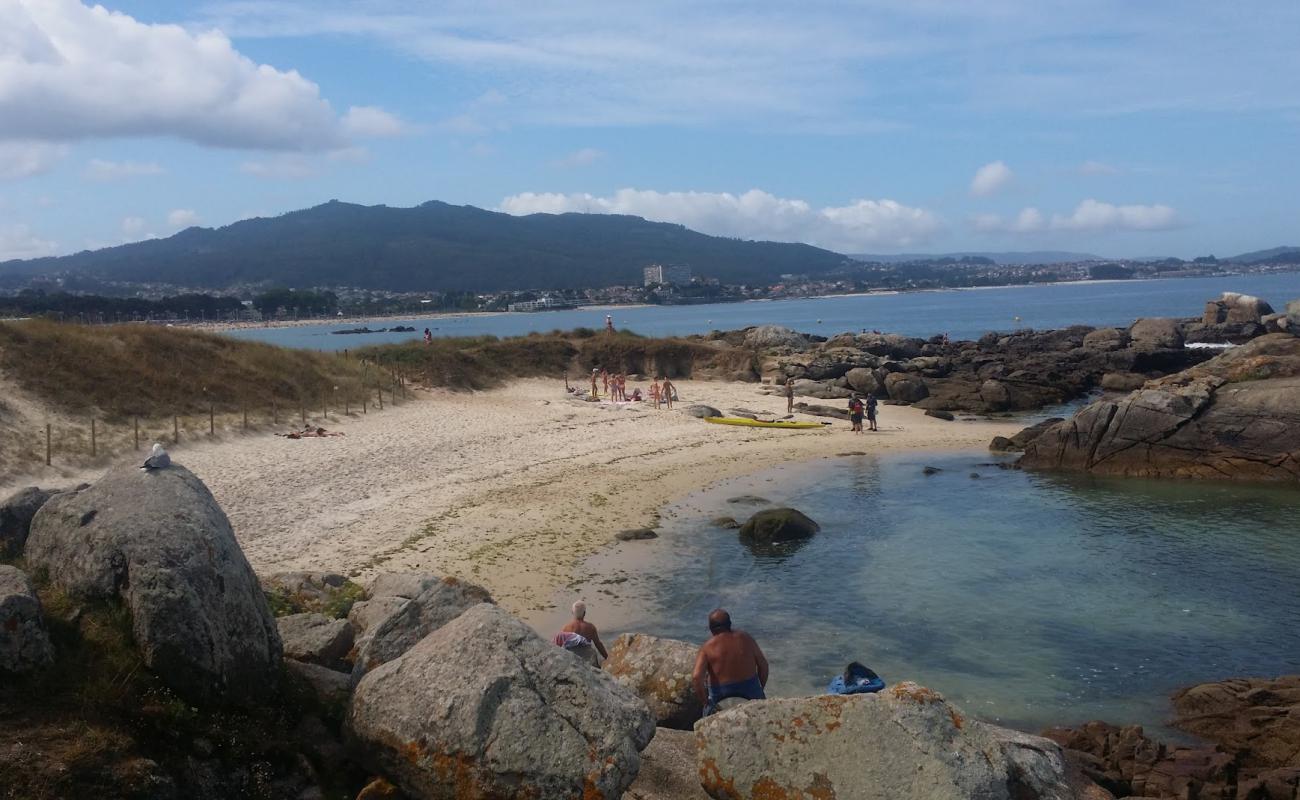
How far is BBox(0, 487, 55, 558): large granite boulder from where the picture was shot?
8.13 m

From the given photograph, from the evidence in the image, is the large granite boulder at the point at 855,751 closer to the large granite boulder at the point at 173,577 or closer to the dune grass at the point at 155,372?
the large granite boulder at the point at 173,577

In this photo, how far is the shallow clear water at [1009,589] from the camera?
1348 cm

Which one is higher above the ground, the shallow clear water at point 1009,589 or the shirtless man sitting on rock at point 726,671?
the shirtless man sitting on rock at point 726,671

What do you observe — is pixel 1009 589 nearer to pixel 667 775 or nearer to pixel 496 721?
pixel 667 775

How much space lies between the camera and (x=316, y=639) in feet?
28.3

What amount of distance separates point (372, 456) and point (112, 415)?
7091 millimetres

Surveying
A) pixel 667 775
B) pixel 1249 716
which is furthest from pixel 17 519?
pixel 1249 716

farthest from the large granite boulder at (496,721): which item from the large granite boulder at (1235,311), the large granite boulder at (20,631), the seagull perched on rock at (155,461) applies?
the large granite boulder at (1235,311)

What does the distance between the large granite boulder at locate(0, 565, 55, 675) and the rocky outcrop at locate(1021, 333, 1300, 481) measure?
91.4ft

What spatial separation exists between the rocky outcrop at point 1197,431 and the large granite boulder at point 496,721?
25.2 m

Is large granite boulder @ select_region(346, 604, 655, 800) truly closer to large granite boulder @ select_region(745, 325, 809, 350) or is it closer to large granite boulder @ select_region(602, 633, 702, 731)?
large granite boulder @ select_region(602, 633, 702, 731)

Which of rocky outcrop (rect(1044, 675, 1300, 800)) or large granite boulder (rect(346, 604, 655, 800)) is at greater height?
large granite boulder (rect(346, 604, 655, 800))

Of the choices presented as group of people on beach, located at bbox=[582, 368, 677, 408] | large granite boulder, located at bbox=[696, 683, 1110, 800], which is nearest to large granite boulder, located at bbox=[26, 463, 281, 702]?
large granite boulder, located at bbox=[696, 683, 1110, 800]

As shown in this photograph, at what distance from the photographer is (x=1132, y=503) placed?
24.5 m
